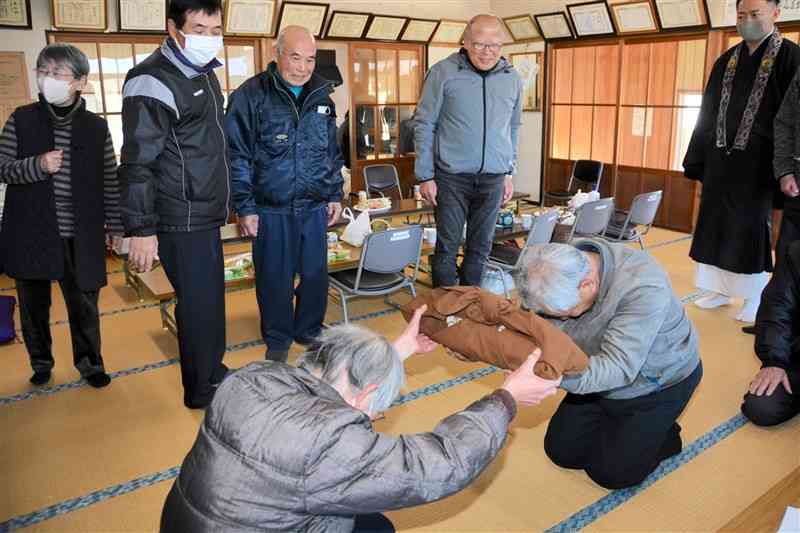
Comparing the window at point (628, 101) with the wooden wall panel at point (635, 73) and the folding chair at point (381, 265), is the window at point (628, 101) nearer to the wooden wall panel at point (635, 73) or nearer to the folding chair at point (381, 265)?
the wooden wall panel at point (635, 73)

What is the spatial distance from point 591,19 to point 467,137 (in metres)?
3.81

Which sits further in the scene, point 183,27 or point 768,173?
point 768,173

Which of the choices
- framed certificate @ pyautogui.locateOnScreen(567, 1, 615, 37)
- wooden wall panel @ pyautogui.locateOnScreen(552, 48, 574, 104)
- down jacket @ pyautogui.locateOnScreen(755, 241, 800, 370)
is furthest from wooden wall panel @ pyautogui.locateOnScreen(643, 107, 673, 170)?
down jacket @ pyautogui.locateOnScreen(755, 241, 800, 370)

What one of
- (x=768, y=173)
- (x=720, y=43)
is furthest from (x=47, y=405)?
(x=720, y=43)

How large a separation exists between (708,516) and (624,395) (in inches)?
17.6

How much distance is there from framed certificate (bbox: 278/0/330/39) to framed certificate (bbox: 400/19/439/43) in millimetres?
1017

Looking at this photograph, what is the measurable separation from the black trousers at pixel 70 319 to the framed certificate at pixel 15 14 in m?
3.18

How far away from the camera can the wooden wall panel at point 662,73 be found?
6.22 meters

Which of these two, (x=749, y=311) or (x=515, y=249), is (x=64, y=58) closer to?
(x=515, y=249)

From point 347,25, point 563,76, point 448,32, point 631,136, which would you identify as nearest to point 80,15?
point 347,25

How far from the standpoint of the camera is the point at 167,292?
3.28m

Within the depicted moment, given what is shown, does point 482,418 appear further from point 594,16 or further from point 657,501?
point 594,16

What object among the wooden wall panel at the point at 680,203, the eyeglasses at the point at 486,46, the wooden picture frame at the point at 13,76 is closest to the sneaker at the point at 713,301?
the eyeglasses at the point at 486,46

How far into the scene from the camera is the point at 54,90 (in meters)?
2.54
